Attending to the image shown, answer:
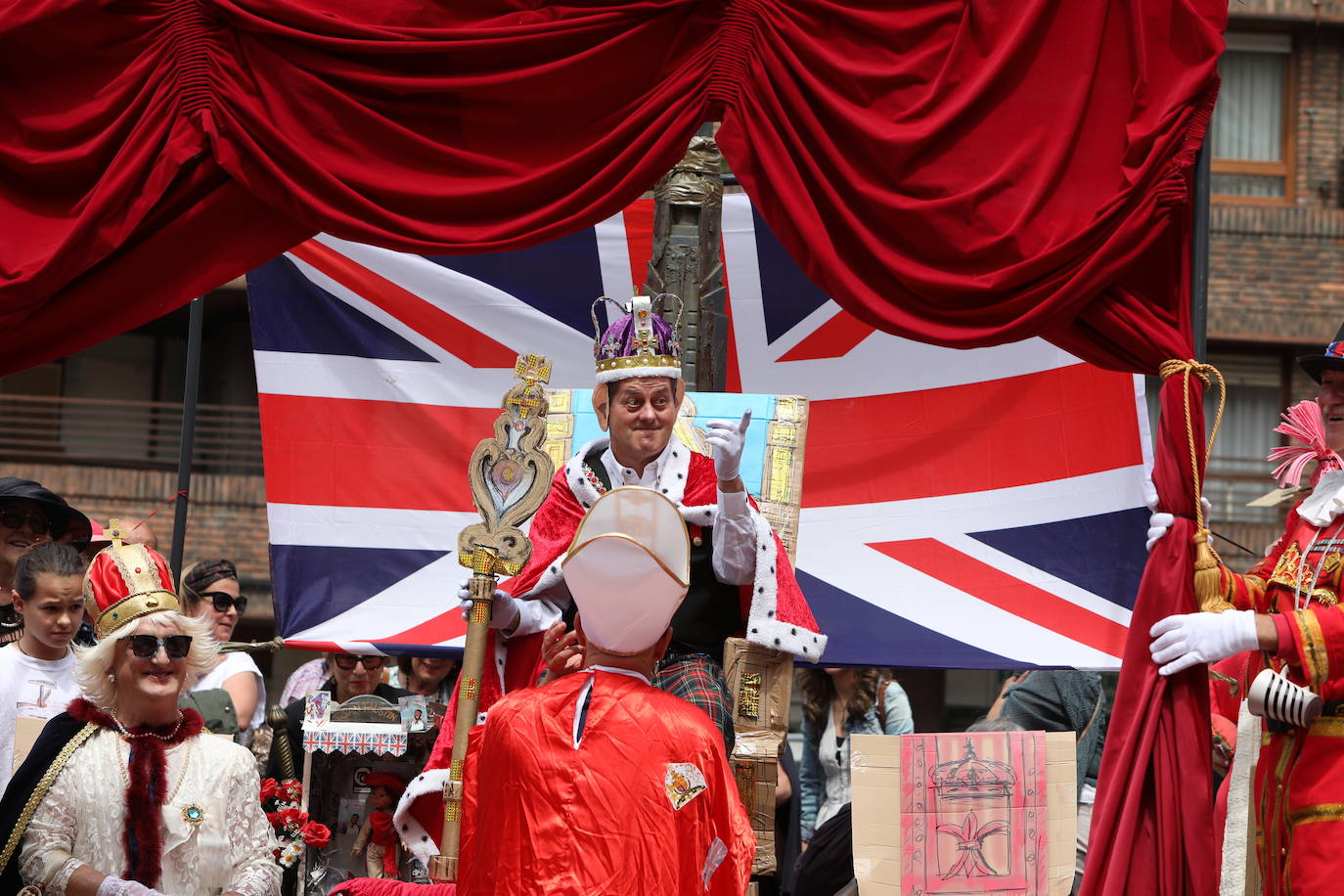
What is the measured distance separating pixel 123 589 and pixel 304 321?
12.4 feet

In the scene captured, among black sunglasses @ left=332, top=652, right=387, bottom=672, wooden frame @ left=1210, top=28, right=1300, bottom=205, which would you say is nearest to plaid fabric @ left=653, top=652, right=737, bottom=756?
black sunglasses @ left=332, top=652, right=387, bottom=672

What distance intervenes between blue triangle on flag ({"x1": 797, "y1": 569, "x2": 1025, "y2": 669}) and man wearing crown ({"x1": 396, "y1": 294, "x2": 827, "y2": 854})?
7.42 feet

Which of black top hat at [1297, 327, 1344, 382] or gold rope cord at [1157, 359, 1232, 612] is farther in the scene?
black top hat at [1297, 327, 1344, 382]

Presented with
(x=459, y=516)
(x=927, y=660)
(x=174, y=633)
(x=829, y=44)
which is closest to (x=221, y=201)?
(x=174, y=633)

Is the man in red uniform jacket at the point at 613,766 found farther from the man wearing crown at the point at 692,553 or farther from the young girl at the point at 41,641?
the young girl at the point at 41,641

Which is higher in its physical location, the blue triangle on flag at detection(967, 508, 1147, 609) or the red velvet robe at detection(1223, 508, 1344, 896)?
the blue triangle on flag at detection(967, 508, 1147, 609)

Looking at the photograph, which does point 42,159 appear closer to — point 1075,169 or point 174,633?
point 174,633

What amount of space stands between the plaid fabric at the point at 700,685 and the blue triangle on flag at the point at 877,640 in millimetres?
2417

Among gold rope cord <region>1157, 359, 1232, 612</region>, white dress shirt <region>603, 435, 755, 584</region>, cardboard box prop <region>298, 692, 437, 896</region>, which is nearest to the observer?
gold rope cord <region>1157, 359, 1232, 612</region>

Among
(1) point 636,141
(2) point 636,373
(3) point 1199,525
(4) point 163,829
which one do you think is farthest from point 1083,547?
(4) point 163,829

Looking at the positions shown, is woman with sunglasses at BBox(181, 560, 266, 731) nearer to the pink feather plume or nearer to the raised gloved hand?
the raised gloved hand

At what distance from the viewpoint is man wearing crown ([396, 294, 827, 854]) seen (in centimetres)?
513

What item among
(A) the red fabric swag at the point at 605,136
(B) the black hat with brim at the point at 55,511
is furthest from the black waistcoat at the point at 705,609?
(B) the black hat with brim at the point at 55,511

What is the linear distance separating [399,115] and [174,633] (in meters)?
1.57
